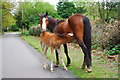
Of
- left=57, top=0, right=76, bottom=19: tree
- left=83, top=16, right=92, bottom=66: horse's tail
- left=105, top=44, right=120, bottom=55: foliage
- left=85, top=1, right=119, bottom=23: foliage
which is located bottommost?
left=105, top=44, right=120, bottom=55: foliage

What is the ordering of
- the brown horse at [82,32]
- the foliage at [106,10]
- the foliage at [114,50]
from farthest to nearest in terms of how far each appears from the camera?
the foliage at [106,10] → the foliage at [114,50] → the brown horse at [82,32]

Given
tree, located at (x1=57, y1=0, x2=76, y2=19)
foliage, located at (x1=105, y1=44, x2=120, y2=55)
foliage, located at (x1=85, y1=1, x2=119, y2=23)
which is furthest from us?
tree, located at (x1=57, y1=0, x2=76, y2=19)

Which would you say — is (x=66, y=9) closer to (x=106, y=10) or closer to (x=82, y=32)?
(x=106, y=10)

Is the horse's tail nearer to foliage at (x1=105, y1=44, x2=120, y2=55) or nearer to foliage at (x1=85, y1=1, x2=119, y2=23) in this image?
foliage at (x1=105, y1=44, x2=120, y2=55)

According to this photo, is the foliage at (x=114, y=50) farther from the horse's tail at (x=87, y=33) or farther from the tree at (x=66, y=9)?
the tree at (x=66, y=9)

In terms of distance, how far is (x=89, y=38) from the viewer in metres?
4.93

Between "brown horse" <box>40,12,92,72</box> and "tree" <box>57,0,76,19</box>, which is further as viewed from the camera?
"tree" <box>57,0,76,19</box>

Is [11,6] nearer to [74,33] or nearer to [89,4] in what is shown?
[89,4]

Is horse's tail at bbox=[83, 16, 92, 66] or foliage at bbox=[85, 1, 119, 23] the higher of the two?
foliage at bbox=[85, 1, 119, 23]

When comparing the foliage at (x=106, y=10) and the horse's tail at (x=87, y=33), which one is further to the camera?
the foliage at (x=106, y=10)

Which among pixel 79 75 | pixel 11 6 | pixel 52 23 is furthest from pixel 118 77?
pixel 11 6

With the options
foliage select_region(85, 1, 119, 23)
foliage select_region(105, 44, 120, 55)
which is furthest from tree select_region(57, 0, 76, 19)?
foliage select_region(105, 44, 120, 55)

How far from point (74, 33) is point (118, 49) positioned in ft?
11.8

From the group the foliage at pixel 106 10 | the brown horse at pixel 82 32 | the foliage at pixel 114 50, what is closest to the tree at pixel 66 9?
the foliage at pixel 106 10
